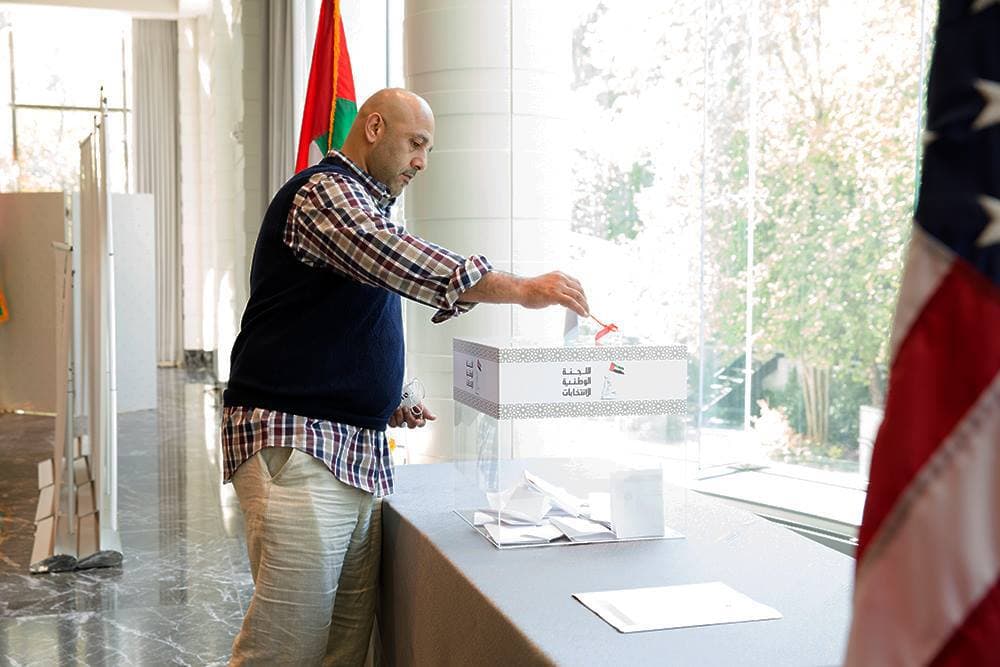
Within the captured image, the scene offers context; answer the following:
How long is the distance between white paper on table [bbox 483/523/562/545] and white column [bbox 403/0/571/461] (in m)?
2.82

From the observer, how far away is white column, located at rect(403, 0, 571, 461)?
4961 millimetres

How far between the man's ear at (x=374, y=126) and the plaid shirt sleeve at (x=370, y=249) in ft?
0.63

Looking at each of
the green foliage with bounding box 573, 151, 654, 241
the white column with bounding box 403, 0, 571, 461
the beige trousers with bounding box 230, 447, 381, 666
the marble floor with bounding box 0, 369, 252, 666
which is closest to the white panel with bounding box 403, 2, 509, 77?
the white column with bounding box 403, 0, 571, 461

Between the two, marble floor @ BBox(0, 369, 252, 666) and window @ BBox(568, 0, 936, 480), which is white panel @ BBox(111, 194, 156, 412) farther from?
window @ BBox(568, 0, 936, 480)

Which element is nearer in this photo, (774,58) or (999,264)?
(999,264)

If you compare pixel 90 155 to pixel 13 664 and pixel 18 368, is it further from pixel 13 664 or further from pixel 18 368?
pixel 18 368

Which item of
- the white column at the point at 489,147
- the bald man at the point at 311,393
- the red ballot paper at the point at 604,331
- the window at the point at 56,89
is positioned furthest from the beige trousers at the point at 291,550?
the window at the point at 56,89

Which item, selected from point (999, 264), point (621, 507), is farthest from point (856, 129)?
point (999, 264)

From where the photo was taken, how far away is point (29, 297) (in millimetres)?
10945

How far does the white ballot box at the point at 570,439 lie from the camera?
212 centimetres

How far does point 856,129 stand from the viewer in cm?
501

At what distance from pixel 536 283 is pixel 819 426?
12.1 feet

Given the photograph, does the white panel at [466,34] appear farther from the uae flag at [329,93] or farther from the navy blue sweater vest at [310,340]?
the navy blue sweater vest at [310,340]

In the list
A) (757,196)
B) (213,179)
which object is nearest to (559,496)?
(757,196)
